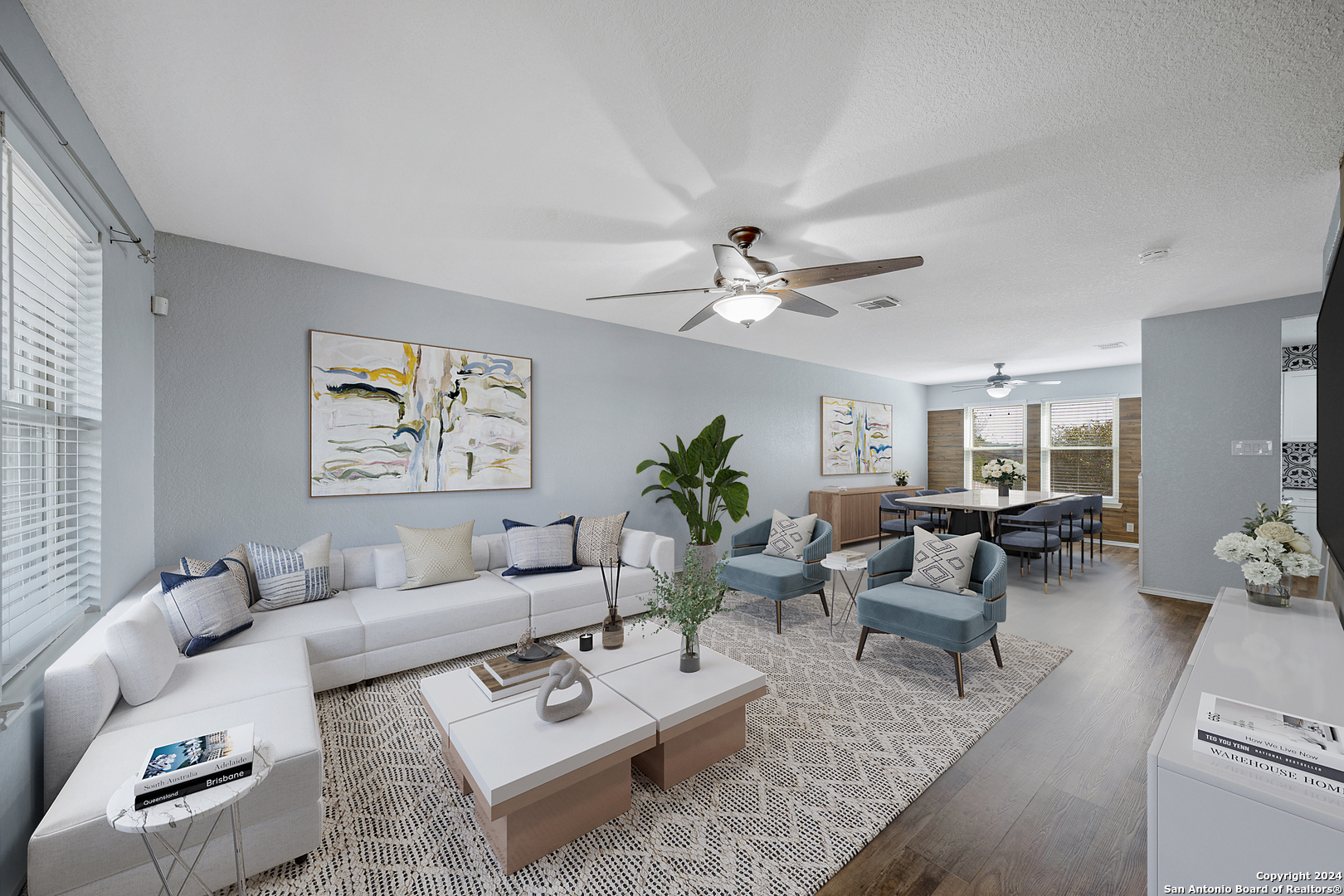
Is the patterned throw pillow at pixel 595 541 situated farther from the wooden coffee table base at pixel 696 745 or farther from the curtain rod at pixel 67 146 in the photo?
the curtain rod at pixel 67 146

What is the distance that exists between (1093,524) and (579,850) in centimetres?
712

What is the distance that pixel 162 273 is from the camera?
3.07 meters

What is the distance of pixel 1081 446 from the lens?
26.0 ft

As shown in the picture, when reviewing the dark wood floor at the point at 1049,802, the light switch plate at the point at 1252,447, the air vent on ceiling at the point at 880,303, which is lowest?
the dark wood floor at the point at 1049,802

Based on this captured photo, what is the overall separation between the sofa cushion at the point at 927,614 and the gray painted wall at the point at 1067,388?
5.73m

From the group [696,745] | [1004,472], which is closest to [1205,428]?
[1004,472]

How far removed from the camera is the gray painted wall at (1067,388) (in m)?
7.43

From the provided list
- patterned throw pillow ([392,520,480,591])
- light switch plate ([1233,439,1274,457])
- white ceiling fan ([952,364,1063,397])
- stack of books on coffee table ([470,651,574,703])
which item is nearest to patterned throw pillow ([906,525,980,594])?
stack of books on coffee table ([470,651,574,703])

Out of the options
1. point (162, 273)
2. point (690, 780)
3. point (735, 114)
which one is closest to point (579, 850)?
point (690, 780)

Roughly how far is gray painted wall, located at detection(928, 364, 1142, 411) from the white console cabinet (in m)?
6.85

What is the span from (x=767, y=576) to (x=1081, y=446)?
7021 millimetres

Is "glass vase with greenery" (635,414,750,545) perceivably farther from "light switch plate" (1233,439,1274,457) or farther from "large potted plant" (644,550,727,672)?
"light switch plate" (1233,439,1274,457)

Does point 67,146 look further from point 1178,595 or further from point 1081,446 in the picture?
point 1081,446

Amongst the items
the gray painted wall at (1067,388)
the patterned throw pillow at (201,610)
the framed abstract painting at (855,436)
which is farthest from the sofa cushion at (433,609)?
the gray painted wall at (1067,388)
